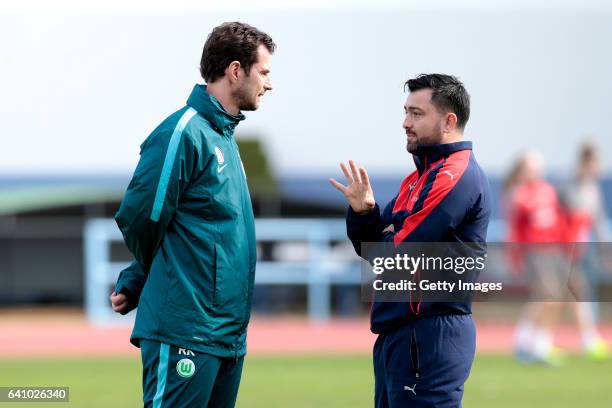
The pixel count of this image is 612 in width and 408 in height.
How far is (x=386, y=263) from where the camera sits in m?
5.04

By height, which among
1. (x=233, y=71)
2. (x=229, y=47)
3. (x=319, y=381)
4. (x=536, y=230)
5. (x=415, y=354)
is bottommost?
(x=319, y=381)

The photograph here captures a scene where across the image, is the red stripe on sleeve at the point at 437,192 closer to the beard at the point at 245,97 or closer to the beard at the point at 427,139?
Result: the beard at the point at 427,139

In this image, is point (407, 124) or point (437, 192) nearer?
point (437, 192)

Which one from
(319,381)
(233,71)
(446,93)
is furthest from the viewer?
(319,381)

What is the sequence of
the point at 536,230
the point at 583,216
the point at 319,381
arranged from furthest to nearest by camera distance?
the point at 583,216 → the point at 536,230 → the point at 319,381

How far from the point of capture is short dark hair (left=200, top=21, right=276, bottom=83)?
4.91 m

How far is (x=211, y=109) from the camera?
4906 millimetres

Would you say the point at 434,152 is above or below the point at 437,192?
above

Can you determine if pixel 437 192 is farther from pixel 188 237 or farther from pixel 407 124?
pixel 188 237

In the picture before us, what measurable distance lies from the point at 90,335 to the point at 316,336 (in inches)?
140

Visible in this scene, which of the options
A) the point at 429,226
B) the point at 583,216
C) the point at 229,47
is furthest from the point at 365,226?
the point at 583,216

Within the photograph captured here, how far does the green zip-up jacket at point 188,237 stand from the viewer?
4719 mm

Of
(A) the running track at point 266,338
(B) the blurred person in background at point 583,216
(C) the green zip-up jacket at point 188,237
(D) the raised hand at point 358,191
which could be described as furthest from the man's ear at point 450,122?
(A) the running track at point 266,338

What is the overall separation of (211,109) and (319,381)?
20.1ft
